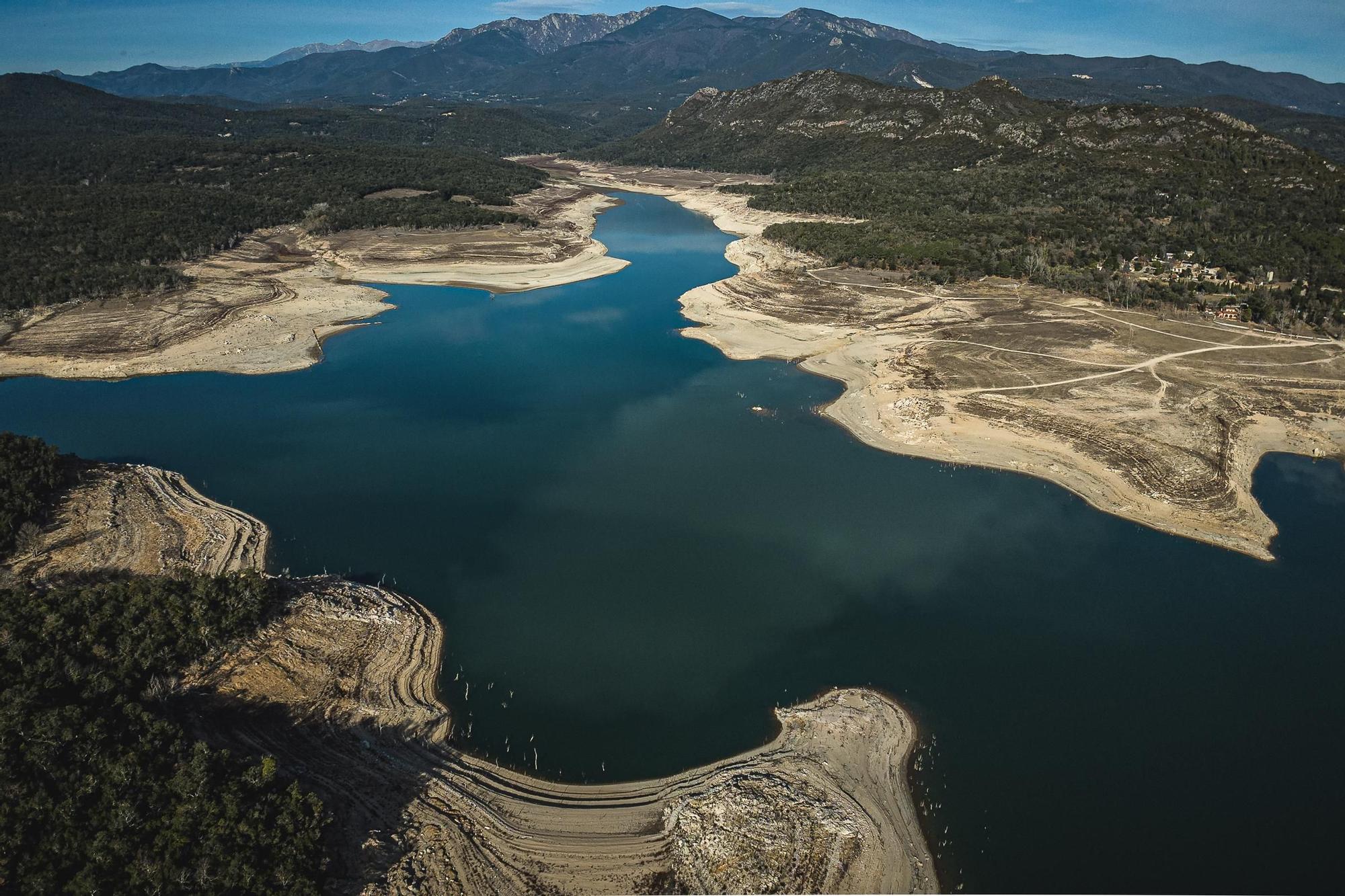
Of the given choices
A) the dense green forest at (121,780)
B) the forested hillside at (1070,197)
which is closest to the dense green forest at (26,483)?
the dense green forest at (121,780)

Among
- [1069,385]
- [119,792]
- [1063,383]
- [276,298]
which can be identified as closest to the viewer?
[119,792]

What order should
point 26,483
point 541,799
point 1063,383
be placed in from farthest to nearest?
point 1063,383, point 26,483, point 541,799

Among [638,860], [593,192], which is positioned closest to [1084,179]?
[593,192]

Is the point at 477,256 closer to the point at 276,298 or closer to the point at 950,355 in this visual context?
the point at 276,298

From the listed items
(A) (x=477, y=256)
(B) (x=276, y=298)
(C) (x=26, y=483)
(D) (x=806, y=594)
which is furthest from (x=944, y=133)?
(C) (x=26, y=483)

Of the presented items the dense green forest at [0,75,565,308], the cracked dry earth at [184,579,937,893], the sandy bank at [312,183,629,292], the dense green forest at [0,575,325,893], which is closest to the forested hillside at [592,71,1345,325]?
the sandy bank at [312,183,629,292]

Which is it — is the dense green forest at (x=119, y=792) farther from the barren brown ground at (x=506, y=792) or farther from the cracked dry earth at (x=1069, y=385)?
the cracked dry earth at (x=1069, y=385)

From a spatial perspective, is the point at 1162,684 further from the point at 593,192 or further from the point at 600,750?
the point at 593,192
